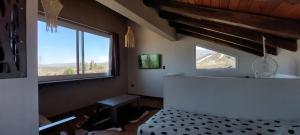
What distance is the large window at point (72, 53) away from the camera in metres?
3.56

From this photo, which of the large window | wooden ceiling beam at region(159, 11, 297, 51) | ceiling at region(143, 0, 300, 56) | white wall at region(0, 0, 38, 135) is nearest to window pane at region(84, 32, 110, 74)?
the large window

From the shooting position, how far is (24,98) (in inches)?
38.7

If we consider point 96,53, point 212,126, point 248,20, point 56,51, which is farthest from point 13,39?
point 96,53

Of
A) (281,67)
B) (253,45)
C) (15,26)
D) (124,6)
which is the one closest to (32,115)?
(15,26)

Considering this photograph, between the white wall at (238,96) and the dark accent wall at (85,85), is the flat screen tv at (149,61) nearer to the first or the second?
the dark accent wall at (85,85)

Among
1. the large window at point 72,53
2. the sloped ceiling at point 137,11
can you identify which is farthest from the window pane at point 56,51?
the sloped ceiling at point 137,11

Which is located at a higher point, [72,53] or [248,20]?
[248,20]

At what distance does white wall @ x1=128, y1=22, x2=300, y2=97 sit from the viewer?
16.0ft

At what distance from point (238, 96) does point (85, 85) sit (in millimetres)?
3622

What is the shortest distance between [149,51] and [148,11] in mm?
2859

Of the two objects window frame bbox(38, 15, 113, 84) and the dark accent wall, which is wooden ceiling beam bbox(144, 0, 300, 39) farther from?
the dark accent wall

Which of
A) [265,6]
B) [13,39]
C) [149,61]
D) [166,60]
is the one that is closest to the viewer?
A: [13,39]

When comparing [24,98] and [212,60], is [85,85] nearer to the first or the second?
[212,60]

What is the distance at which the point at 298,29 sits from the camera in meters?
2.02
